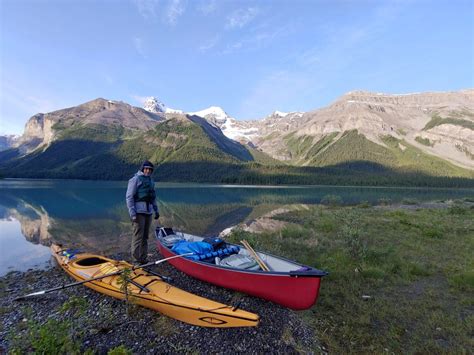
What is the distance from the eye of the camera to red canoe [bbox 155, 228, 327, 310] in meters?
7.11

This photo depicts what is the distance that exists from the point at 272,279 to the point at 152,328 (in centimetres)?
336

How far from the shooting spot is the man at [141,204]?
10203 millimetres

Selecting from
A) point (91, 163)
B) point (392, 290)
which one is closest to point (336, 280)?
point (392, 290)

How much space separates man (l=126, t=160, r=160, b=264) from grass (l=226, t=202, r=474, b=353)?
6.71 meters

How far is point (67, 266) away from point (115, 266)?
305cm

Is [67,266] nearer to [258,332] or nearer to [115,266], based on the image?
[115,266]

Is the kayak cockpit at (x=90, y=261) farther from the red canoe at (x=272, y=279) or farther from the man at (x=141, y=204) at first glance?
the red canoe at (x=272, y=279)

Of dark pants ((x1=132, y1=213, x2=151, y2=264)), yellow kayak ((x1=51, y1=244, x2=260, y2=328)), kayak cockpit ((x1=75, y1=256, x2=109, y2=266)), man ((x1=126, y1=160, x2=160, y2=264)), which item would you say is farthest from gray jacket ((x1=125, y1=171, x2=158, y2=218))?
kayak cockpit ((x1=75, y1=256, x2=109, y2=266))

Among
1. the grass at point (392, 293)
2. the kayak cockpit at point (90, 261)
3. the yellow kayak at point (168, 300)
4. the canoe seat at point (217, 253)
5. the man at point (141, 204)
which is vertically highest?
the man at point (141, 204)

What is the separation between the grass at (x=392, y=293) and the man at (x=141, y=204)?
6.71m

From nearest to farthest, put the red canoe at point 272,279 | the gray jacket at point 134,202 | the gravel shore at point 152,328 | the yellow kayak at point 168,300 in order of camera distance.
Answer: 1. the gravel shore at point 152,328
2. the yellow kayak at point 168,300
3. the red canoe at point 272,279
4. the gray jacket at point 134,202

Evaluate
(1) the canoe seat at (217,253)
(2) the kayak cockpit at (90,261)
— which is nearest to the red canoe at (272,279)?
(1) the canoe seat at (217,253)

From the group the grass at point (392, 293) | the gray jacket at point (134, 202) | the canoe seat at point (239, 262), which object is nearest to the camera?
the grass at point (392, 293)

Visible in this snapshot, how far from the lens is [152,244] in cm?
1759
